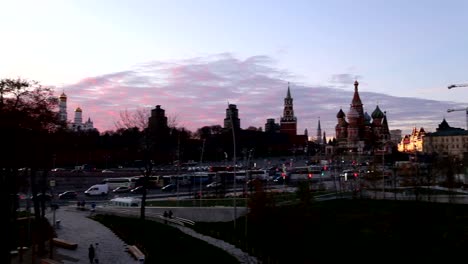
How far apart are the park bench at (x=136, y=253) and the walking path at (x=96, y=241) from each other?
0.83 ft

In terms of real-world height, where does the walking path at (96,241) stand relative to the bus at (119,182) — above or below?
below

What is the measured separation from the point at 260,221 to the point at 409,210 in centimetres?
860

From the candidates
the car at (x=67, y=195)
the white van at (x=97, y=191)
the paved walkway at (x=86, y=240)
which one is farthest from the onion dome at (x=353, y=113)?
the paved walkway at (x=86, y=240)

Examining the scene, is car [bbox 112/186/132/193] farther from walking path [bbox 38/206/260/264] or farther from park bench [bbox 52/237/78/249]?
park bench [bbox 52/237/78/249]

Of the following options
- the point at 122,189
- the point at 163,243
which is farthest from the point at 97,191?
the point at 163,243

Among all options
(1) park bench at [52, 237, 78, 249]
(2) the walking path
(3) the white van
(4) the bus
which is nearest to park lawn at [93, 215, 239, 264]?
(2) the walking path

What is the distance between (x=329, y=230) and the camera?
38.7 meters

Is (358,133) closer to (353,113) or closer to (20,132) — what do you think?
(353,113)

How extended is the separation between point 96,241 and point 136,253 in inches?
258

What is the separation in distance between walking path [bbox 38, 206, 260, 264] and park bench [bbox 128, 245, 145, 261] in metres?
0.25

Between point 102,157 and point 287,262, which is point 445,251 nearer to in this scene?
point 287,262

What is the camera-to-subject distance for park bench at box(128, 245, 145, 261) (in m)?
28.7

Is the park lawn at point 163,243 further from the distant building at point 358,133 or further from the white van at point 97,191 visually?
the distant building at point 358,133

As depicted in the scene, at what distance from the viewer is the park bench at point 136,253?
28.7m
